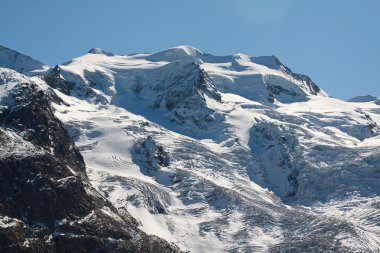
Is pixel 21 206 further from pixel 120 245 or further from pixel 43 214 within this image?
pixel 120 245

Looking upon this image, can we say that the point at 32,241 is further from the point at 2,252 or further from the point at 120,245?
the point at 120,245

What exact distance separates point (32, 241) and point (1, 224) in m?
7.09

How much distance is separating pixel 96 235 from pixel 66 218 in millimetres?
7450

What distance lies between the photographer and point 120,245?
199750mm

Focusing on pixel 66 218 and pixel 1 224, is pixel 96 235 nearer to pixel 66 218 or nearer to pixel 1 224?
pixel 66 218

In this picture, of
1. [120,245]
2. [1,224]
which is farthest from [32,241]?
[120,245]

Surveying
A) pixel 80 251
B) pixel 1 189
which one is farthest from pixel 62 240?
pixel 1 189

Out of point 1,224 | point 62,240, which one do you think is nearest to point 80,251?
point 62,240

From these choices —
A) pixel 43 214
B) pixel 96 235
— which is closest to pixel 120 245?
pixel 96 235

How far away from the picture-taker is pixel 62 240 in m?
192

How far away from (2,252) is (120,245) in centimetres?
2899

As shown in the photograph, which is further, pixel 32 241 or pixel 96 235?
pixel 96 235

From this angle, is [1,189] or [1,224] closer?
[1,224]

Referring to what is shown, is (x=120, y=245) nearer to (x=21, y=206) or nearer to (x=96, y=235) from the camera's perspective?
(x=96, y=235)
